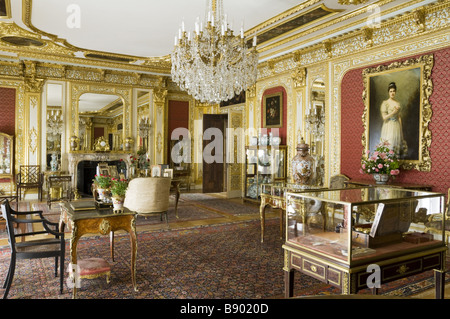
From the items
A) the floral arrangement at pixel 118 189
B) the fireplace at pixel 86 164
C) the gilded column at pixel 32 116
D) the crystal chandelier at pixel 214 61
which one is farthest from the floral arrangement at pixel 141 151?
the floral arrangement at pixel 118 189

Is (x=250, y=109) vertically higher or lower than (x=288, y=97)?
lower

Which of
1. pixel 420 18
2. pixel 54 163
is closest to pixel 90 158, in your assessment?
pixel 54 163

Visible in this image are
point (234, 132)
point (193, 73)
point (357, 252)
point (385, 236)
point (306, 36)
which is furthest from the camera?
point (234, 132)

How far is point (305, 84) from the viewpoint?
8.79 metres

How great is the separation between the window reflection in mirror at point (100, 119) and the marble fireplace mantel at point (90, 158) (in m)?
0.29

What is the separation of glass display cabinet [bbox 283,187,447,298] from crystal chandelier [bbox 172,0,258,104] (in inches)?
118

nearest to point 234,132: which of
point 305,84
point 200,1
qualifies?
point 305,84

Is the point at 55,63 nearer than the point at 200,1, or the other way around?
the point at 200,1

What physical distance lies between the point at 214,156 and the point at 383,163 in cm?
743

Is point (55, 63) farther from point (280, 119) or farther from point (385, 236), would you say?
point (385, 236)

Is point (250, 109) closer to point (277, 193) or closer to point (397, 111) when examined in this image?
point (397, 111)

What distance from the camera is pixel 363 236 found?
2623 mm

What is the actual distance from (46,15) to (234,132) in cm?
622

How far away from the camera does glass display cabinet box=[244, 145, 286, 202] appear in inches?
367
